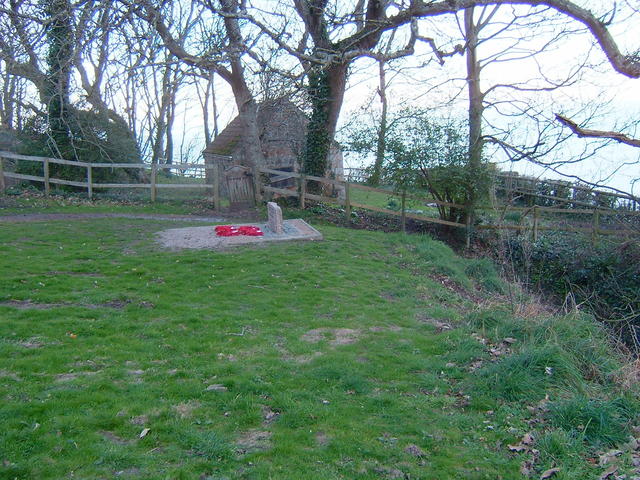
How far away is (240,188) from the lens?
18.3m

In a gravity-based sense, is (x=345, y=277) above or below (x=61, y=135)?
below

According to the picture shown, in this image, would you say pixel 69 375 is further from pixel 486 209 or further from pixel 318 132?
pixel 318 132

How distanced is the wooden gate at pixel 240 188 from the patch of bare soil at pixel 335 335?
11.3m

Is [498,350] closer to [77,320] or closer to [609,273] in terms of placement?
[77,320]

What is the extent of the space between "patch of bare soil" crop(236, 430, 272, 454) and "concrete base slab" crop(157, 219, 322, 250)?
23.9 feet

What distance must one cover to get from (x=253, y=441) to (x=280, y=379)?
124 centimetres

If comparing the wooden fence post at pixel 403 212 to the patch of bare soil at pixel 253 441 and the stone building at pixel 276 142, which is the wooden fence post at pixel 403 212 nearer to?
the stone building at pixel 276 142

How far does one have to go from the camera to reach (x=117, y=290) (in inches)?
338

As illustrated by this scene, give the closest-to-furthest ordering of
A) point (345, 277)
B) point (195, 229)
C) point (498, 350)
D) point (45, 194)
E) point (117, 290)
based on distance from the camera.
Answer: point (498, 350), point (117, 290), point (345, 277), point (195, 229), point (45, 194)

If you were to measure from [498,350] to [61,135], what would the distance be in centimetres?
1789

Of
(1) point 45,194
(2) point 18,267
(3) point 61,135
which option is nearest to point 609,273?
(2) point 18,267

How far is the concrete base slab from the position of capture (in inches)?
470

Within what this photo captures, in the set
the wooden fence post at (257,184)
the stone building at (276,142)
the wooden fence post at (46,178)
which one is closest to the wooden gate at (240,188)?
the wooden fence post at (257,184)

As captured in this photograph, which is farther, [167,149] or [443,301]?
[167,149]
